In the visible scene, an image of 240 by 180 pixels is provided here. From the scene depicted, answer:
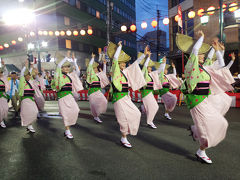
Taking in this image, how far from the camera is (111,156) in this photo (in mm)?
3600

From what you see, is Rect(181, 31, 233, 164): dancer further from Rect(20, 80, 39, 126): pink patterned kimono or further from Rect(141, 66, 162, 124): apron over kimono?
Rect(20, 80, 39, 126): pink patterned kimono

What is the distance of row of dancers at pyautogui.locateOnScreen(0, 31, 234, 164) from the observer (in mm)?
3207

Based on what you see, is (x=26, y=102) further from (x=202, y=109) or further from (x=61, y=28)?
(x=61, y=28)

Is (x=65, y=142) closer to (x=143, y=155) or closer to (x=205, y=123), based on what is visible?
(x=143, y=155)

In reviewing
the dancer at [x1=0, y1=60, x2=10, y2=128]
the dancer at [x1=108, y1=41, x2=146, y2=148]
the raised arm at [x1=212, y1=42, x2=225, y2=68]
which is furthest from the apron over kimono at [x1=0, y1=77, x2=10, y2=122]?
the raised arm at [x1=212, y1=42, x2=225, y2=68]

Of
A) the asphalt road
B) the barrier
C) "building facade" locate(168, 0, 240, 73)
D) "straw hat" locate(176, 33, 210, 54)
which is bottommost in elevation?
the asphalt road

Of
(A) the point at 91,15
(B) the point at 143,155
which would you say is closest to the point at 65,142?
(B) the point at 143,155

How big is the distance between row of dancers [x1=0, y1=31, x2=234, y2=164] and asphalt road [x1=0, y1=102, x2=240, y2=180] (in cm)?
32

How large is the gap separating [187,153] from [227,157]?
658 mm

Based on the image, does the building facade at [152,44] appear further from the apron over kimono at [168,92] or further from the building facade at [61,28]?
the apron over kimono at [168,92]

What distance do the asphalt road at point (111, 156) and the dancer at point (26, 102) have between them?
13.9 inches

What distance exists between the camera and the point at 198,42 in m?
3.28

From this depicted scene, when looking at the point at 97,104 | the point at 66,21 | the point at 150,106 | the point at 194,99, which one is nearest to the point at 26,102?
the point at 97,104

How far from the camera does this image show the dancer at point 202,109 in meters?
3.12
